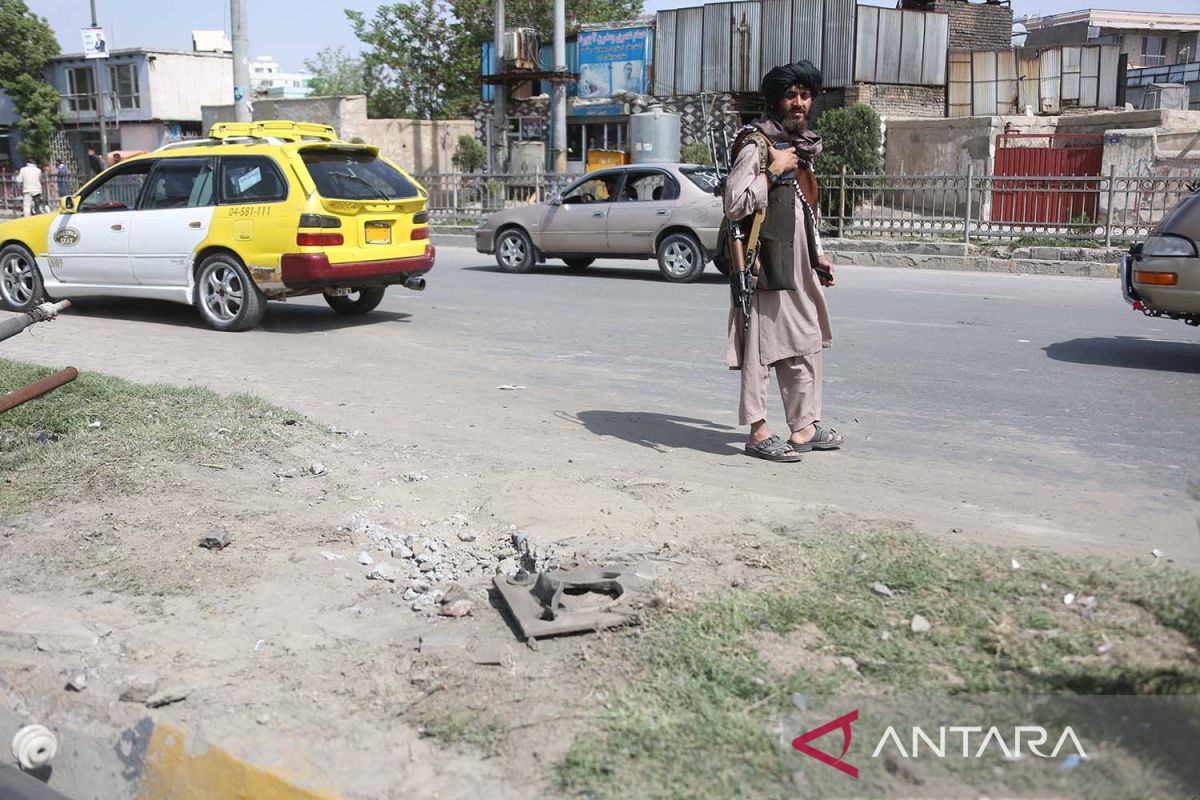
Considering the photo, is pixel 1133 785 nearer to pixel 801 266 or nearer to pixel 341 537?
pixel 341 537

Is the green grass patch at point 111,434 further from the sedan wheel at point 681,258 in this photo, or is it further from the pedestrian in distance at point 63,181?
Result: the pedestrian in distance at point 63,181

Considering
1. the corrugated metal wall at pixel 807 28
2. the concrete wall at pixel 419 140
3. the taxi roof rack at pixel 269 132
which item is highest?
the corrugated metal wall at pixel 807 28

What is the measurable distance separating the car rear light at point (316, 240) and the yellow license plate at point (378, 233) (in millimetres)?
430

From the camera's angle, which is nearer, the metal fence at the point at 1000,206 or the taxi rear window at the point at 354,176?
the taxi rear window at the point at 354,176

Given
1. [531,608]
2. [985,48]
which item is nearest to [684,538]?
[531,608]

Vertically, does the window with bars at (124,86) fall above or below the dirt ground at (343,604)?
above

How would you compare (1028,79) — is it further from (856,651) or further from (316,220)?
(856,651)

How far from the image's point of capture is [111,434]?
→ 5.84 meters

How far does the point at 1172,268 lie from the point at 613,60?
89.8ft

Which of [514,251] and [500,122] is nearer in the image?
[514,251]

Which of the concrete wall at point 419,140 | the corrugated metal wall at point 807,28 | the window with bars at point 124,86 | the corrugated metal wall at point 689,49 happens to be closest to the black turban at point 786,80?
the corrugated metal wall at point 807,28

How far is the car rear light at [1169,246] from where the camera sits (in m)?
8.53

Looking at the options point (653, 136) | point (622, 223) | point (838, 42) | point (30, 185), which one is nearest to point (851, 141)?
point (653, 136)

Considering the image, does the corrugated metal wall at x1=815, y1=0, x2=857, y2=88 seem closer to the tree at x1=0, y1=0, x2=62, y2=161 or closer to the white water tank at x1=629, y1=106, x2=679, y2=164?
the white water tank at x1=629, y1=106, x2=679, y2=164
